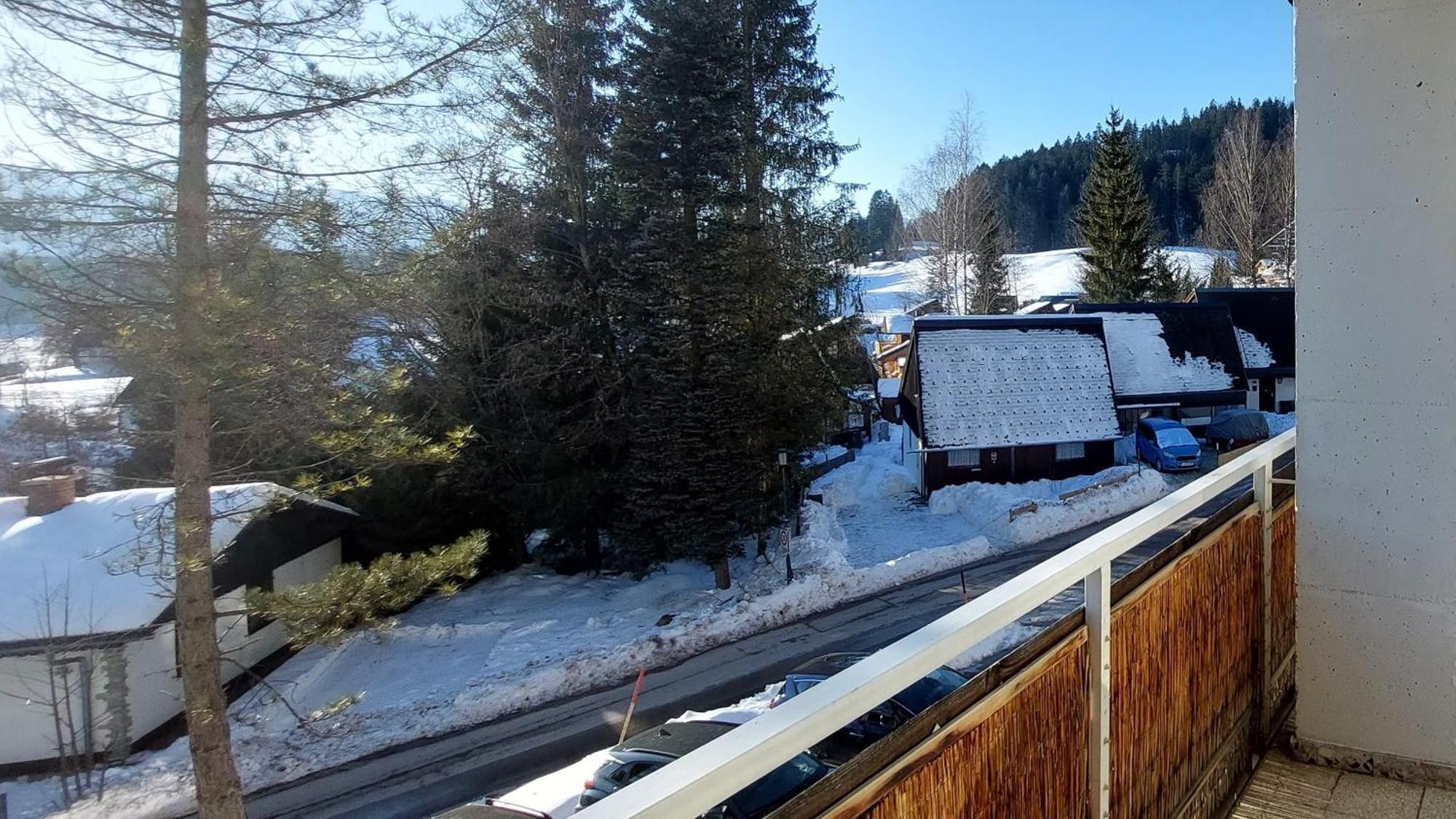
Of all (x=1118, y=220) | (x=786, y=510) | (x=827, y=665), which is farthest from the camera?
(x=1118, y=220)

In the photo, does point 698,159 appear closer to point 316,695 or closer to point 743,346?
point 743,346

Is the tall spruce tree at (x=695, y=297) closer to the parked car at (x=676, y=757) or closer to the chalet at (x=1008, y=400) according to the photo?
the chalet at (x=1008, y=400)

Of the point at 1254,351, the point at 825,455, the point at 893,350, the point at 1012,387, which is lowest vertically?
the point at 825,455

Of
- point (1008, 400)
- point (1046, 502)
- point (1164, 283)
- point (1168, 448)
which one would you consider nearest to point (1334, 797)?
point (1046, 502)

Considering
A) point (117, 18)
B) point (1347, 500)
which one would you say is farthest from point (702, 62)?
point (1347, 500)

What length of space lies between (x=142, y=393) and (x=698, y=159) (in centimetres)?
1095

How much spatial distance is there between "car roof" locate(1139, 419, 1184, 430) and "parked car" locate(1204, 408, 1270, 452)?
122 centimetres

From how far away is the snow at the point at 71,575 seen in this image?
10070 millimetres

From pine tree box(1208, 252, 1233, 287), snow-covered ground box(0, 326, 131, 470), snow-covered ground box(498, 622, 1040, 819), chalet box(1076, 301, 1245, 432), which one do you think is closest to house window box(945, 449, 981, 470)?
chalet box(1076, 301, 1245, 432)

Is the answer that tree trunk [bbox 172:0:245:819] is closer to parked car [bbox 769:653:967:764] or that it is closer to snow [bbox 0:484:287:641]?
snow [bbox 0:484:287:641]

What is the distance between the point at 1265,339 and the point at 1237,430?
792 centimetres

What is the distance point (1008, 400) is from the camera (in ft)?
69.6

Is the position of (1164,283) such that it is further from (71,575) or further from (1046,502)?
(71,575)

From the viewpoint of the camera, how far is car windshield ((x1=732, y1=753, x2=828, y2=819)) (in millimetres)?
4184
